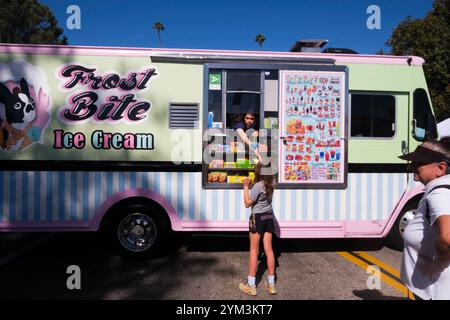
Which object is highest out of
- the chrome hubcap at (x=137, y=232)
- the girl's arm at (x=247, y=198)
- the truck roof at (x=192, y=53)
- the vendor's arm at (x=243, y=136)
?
the truck roof at (x=192, y=53)

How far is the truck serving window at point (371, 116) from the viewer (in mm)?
5184

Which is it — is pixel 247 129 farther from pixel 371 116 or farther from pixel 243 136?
pixel 371 116

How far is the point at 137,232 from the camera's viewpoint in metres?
5.02

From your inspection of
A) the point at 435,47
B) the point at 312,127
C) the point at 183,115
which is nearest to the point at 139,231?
the point at 183,115

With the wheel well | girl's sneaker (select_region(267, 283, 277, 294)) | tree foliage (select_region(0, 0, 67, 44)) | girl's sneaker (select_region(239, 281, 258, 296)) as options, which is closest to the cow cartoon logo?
the wheel well

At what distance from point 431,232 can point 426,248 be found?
11 centimetres

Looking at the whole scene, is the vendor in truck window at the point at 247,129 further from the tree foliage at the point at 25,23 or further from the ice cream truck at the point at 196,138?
the tree foliage at the point at 25,23

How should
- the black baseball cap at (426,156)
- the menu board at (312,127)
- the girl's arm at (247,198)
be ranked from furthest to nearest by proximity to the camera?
Result: the menu board at (312,127), the girl's arm at (247,198), the black baseball cap at (426,156)

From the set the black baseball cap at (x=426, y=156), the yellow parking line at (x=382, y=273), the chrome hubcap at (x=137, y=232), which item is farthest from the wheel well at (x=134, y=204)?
the black baseball cap at (x=426, y=156)

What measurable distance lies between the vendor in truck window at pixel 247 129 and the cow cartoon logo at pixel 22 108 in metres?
2.65
